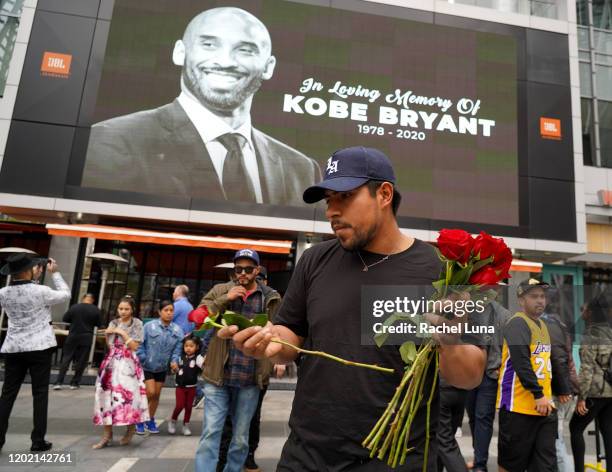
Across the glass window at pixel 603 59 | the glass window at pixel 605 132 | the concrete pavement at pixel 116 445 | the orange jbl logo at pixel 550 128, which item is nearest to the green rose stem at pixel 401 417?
the concrete pavement at pixel 116 445

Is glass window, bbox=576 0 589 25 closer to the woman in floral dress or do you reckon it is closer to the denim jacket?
the denim jacket

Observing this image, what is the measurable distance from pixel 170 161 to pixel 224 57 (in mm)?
3568

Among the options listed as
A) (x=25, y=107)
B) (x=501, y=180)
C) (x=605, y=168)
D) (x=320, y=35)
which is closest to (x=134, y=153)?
(x=25, y=107)

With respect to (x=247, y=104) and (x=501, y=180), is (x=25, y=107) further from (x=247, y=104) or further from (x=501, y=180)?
(x=501, y=180)

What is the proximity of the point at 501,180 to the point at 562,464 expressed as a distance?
10.1m

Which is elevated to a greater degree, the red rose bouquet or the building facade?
the building facade

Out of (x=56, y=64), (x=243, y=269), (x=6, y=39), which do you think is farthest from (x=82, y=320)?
(x=6, y=39)

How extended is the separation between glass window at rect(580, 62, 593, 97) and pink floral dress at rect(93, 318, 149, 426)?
58.0 feet

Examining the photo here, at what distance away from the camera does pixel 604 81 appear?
51.2ft

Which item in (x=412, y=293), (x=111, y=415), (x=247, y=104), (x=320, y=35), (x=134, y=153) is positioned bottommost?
(x=111, y=415)

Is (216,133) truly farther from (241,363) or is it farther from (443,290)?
(443,290)

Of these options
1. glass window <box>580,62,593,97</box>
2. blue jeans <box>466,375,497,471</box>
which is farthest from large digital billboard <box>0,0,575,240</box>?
→ blue jeans <box>466,375,497,471</box>

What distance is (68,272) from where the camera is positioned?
11188 millimetres

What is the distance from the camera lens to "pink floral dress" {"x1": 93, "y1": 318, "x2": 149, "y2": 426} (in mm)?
4727
